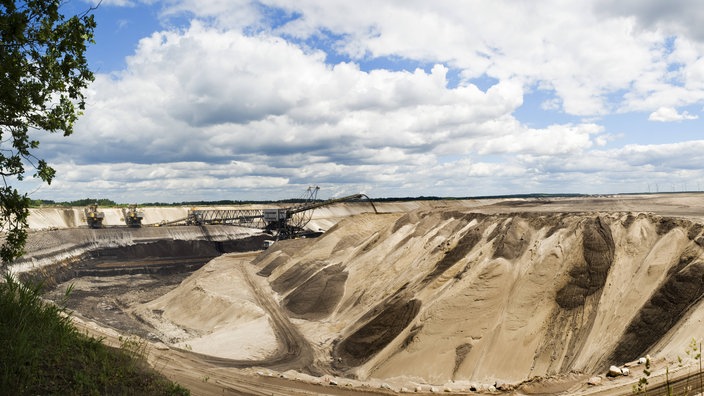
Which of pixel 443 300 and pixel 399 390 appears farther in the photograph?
pixel 443 300

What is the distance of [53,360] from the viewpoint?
10398mm

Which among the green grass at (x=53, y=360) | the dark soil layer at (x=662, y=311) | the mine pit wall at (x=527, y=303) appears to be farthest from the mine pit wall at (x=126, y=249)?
the dark soil layer at (x=662, y=311)

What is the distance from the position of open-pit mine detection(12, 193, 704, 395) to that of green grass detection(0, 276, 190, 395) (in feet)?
3.65

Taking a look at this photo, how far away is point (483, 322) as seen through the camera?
25.4 meters

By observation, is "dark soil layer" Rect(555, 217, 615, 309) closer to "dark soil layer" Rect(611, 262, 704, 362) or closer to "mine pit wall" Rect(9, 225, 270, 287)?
"dark soil layer" Rect(611, 262, 704, 362)

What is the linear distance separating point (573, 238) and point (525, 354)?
856 centimetres

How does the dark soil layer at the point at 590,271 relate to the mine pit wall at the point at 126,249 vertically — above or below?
above

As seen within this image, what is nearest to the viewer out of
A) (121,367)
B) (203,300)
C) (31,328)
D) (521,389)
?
(31,328)

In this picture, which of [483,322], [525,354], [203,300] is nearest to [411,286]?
[483,322]

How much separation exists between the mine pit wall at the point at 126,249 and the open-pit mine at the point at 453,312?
16317 mm

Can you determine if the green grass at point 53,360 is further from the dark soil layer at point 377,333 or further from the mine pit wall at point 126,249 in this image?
the mine pit wall at point 126,249

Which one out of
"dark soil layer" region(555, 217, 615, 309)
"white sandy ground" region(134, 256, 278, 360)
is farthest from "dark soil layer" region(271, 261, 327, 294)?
"dark soil layer" region(555, 217, 615, 309)

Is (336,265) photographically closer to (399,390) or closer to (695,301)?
(399,390)

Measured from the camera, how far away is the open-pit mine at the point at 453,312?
1820 centimetres
